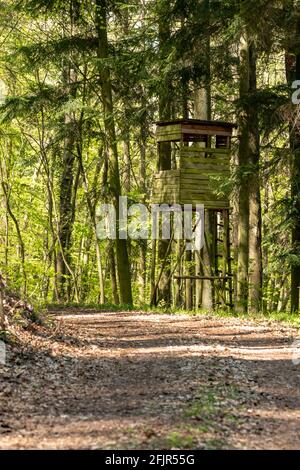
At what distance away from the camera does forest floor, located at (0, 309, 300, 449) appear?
19.8ft

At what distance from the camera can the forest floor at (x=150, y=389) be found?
19.8 feet

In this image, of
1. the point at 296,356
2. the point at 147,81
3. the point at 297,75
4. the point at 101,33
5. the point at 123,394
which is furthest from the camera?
the point at 101,33

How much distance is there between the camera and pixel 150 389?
26.4 feet

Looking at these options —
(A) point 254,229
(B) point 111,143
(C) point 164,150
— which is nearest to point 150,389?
(A) point 254,229

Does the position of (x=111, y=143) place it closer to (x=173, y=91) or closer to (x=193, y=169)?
(x=173, y=91)

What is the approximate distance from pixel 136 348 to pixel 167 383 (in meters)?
3.05

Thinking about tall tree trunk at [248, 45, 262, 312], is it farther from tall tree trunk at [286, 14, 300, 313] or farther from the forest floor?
the forest floor

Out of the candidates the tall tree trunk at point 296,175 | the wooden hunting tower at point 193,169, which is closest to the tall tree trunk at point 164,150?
the wooden hunting tower at point 193,169

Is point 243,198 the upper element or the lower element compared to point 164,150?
lower

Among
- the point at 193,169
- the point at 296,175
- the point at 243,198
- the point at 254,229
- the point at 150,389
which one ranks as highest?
the point at 193,169

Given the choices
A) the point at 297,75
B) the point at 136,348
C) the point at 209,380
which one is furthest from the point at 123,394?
the point at 297,75

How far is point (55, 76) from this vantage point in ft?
77.5

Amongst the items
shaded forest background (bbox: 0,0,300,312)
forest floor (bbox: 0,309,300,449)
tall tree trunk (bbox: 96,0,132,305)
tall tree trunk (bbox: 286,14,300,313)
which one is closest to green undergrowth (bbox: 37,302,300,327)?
shaded forest background (bbox: 0,0,300,312)
